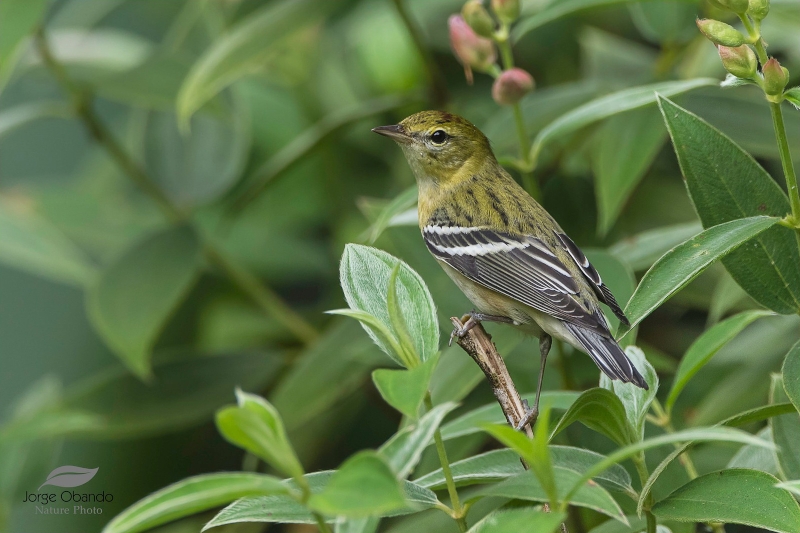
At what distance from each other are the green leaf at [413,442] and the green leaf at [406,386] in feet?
0.14

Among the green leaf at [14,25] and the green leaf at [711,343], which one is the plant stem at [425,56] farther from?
the green leaf at [711,343]

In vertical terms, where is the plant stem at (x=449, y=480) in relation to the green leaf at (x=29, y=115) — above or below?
below

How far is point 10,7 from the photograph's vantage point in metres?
2.35

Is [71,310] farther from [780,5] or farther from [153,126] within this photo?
[780,5]

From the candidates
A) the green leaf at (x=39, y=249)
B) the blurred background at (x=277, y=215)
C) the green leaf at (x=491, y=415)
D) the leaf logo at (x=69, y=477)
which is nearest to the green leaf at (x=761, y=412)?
the green leaf at (x=491, y=415)

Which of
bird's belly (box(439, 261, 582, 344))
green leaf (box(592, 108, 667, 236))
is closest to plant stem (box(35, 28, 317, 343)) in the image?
bird's belly (box(439, 261, 582, 344))

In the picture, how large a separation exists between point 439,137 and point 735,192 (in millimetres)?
1403

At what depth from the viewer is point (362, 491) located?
931 millimetres

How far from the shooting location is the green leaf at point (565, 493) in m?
1.13

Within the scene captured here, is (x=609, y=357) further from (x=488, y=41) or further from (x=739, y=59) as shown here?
(x=488, y=41)

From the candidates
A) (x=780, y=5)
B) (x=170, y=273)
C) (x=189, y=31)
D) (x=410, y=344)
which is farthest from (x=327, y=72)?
(x=410, y=344)

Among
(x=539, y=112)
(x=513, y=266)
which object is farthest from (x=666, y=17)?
(x=513, y=266)

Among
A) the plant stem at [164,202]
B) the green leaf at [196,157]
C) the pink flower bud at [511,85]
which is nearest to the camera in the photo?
the pink flower bud at [511,85]

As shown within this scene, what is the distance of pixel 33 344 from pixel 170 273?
158 cm
